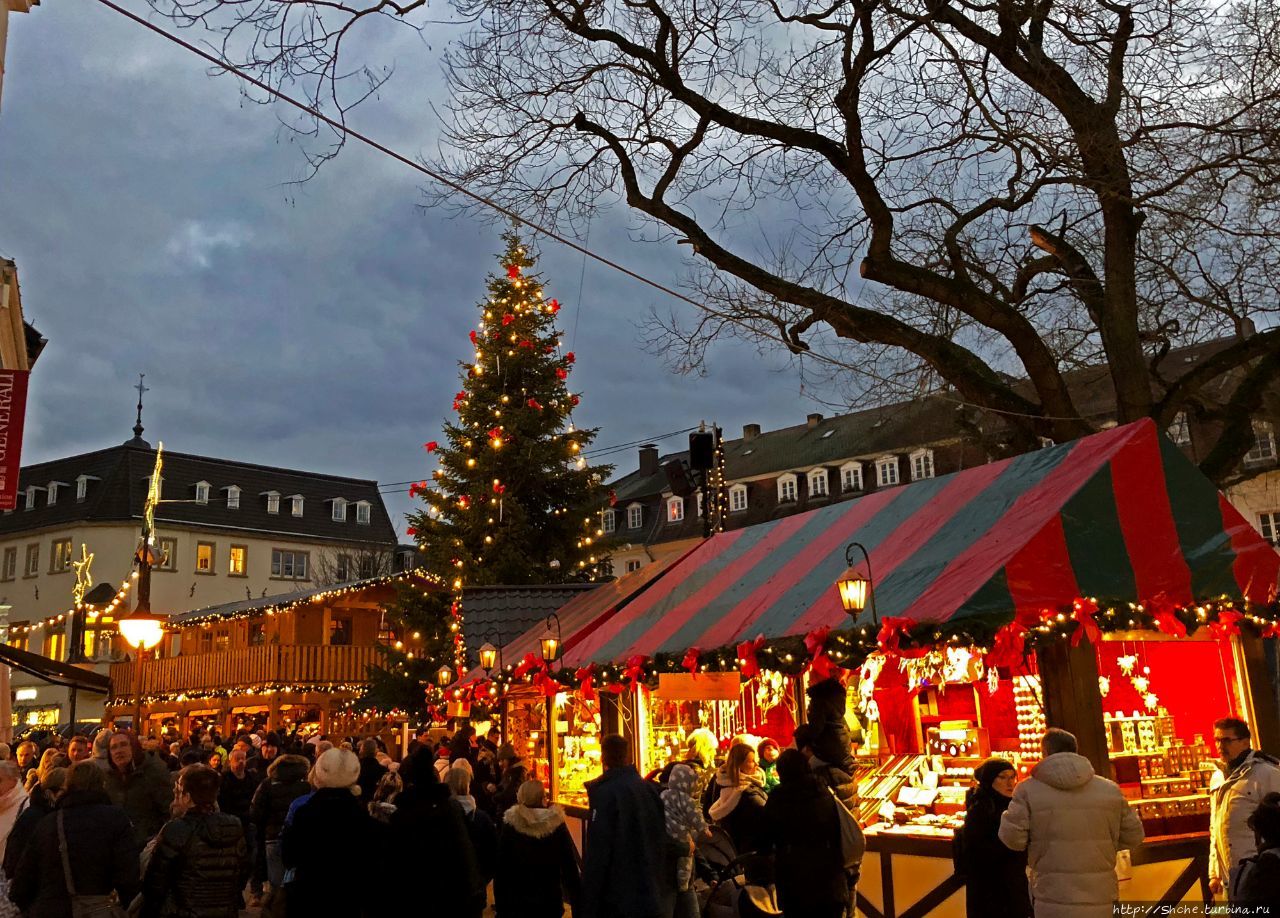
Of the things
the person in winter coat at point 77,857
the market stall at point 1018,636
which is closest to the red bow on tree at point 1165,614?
the market stall at point 1018,636

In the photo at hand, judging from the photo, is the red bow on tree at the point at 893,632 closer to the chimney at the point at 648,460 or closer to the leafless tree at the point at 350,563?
the chimney at the point at 648,460

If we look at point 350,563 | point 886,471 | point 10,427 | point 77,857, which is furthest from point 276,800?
point 350,563

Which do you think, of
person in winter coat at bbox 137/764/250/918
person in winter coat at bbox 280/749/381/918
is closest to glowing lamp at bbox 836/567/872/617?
person in winter coat at bbox 280/749/381/918

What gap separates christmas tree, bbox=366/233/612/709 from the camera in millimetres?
22062

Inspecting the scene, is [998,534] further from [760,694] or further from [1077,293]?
[1077,293]

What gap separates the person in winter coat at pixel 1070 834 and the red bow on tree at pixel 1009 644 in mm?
2322

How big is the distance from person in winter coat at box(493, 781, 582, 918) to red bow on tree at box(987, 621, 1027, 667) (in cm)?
365

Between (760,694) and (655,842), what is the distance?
5.96 m

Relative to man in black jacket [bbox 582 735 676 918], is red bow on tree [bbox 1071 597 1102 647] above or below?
above

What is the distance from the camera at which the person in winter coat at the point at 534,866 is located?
601cm

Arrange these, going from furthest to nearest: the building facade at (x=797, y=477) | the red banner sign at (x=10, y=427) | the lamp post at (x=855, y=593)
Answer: the building facade at (x=797, y=477), the red banner sign at (x=10, y=427), the lamp post at (x=855, y=593)

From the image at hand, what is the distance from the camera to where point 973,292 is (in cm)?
1234

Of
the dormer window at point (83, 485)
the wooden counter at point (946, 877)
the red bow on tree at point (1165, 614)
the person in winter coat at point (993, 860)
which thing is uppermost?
the dormer window at point (83, 485)

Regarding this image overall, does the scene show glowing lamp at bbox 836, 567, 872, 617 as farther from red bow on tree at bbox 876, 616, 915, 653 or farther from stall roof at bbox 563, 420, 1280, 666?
red bow on tree at bbox 876, 616, 915, 653
